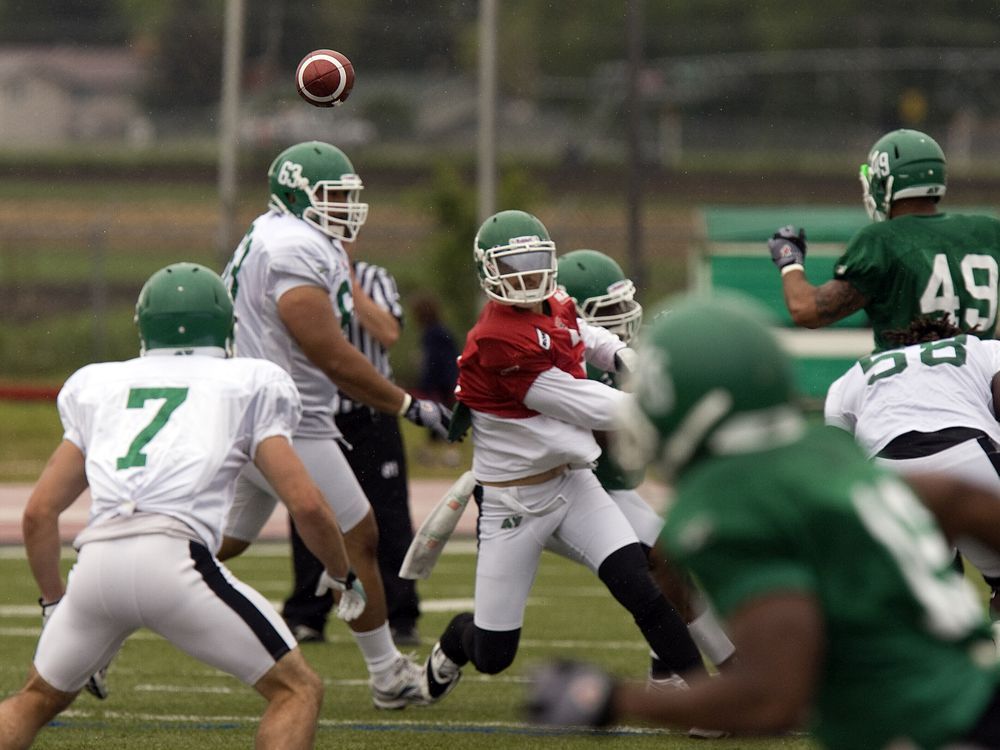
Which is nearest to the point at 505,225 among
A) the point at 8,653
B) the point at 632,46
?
the point at 8,653

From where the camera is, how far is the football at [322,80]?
24.6 ft

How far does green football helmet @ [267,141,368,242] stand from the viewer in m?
6.95

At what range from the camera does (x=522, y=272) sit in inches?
229

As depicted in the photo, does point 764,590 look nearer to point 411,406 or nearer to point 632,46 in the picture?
point 411,406

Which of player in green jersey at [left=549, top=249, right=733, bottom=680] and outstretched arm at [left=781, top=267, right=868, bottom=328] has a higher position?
outstretched arm at [left=781, top=267, right=868, bottom=328]

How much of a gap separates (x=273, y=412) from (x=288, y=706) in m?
0.74

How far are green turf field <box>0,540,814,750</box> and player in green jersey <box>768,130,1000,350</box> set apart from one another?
138cm

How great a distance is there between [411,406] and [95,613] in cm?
239

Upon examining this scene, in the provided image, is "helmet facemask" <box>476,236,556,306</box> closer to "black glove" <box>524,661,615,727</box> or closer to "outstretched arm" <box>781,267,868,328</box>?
"outstretched arm" <box>781,267,868,328</box>

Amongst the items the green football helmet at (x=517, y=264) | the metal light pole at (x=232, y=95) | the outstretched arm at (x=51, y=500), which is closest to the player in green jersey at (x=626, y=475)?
the green football helmet at (x=517, y=264)

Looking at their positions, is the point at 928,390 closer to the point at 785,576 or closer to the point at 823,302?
the point at 823,302

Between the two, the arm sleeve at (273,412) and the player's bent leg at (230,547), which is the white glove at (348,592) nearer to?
the arm sleeve at (273,412)

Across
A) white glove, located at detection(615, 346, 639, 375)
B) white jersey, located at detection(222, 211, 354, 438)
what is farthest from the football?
white glove, located at detection(615, 346, 639, 375)

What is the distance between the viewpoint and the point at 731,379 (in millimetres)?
2895
